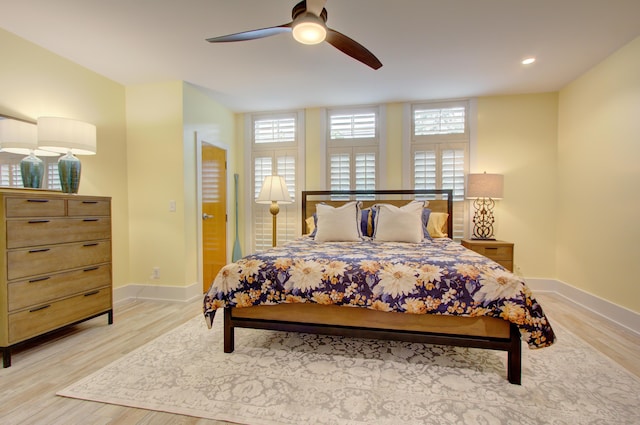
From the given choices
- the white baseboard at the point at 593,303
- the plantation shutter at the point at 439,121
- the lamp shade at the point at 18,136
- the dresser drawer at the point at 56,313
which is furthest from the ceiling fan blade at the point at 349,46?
the white baseboard at the point at 593,303

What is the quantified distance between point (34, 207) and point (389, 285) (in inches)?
106

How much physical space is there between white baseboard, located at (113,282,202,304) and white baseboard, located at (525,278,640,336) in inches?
169

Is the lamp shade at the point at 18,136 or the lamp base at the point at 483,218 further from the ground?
the lamp shade at the point at 18,136

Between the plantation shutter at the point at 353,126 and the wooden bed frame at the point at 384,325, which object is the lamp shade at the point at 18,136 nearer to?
the wooden bed frame at the point at 384,325

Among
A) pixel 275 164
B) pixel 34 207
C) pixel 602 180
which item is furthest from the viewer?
pixel 275 164

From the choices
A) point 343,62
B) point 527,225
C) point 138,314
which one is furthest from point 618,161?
point 138,314

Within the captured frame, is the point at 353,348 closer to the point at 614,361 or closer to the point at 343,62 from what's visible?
the point at 614,361

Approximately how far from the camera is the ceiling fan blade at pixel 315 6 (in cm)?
169

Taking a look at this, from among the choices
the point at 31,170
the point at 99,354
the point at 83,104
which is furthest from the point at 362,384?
the point at 83,104

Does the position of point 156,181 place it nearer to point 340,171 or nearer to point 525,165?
point 340,171

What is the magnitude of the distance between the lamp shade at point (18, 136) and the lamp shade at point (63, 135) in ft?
0.33

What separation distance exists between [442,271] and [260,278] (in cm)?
127

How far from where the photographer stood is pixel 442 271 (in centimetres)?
196

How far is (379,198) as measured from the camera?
4211mm
